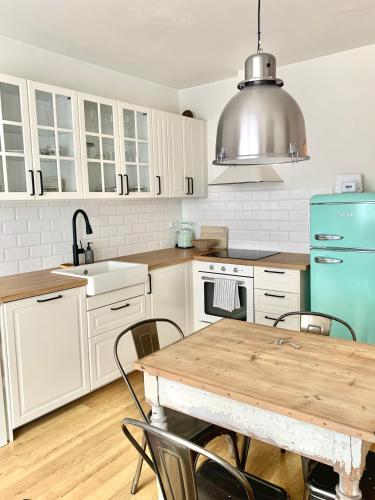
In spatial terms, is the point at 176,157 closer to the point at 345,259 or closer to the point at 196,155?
the point at 196,155

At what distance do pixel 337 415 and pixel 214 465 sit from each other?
0.61 metres

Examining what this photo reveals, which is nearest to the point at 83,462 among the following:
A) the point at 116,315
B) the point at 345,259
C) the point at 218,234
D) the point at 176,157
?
the point at 116,315

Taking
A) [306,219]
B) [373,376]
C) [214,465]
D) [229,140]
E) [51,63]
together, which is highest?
[51,63]

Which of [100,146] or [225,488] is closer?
[225,488]

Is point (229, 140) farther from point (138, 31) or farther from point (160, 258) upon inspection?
point (160, 258)

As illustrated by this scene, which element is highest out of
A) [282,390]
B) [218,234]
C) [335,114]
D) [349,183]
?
[335,114]

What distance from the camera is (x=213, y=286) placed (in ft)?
12.3

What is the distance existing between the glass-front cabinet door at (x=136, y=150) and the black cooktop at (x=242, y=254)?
2.92ft

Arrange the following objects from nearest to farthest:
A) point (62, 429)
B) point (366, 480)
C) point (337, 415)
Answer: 1. point (337, 415)
2. point (366, 480)
3. point (62, 429)

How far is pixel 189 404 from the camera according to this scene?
1.56 metres

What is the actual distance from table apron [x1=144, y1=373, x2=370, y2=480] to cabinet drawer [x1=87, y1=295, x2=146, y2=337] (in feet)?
4.35

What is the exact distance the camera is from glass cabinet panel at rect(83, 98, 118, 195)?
3150 millimetres

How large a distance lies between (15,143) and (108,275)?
1093 mm

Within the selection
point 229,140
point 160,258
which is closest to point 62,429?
point 160,258
